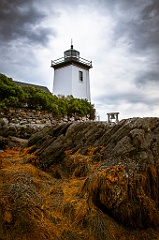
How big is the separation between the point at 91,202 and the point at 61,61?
20.1m

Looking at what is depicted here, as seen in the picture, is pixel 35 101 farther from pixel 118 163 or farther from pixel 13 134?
pixel 118 163

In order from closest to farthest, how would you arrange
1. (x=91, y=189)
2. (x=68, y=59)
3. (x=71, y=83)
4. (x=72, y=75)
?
(x=91, y=189)
(x=71, y=83)
(x=72, y=75)
(x=68, y=59)

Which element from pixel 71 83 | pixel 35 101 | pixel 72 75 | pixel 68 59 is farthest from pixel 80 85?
pixel 35 101

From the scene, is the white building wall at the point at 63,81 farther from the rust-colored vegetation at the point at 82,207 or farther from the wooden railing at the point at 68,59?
the rust-colored vegetation at the point at 82,207

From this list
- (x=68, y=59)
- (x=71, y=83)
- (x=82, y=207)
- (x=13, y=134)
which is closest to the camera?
(x=82, y=207)

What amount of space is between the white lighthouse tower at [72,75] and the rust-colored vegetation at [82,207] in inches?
667

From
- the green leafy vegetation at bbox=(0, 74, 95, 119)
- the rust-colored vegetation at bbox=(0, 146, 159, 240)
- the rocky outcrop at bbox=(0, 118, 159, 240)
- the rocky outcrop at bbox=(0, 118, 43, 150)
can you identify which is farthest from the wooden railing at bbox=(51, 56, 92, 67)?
the rust-colored vegetation at bbox=(0, 146, 159, 240)

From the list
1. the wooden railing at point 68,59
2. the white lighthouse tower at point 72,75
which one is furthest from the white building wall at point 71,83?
the wooden railing at point 68,59

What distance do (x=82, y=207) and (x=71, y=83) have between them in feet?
59.1

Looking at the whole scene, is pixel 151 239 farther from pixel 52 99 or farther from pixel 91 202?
pixel 52 99

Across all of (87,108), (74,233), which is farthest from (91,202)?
(87,108)

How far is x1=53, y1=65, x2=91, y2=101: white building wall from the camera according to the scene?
20.6m

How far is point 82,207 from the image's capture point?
10.6 feet

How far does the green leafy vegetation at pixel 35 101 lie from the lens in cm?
1085
